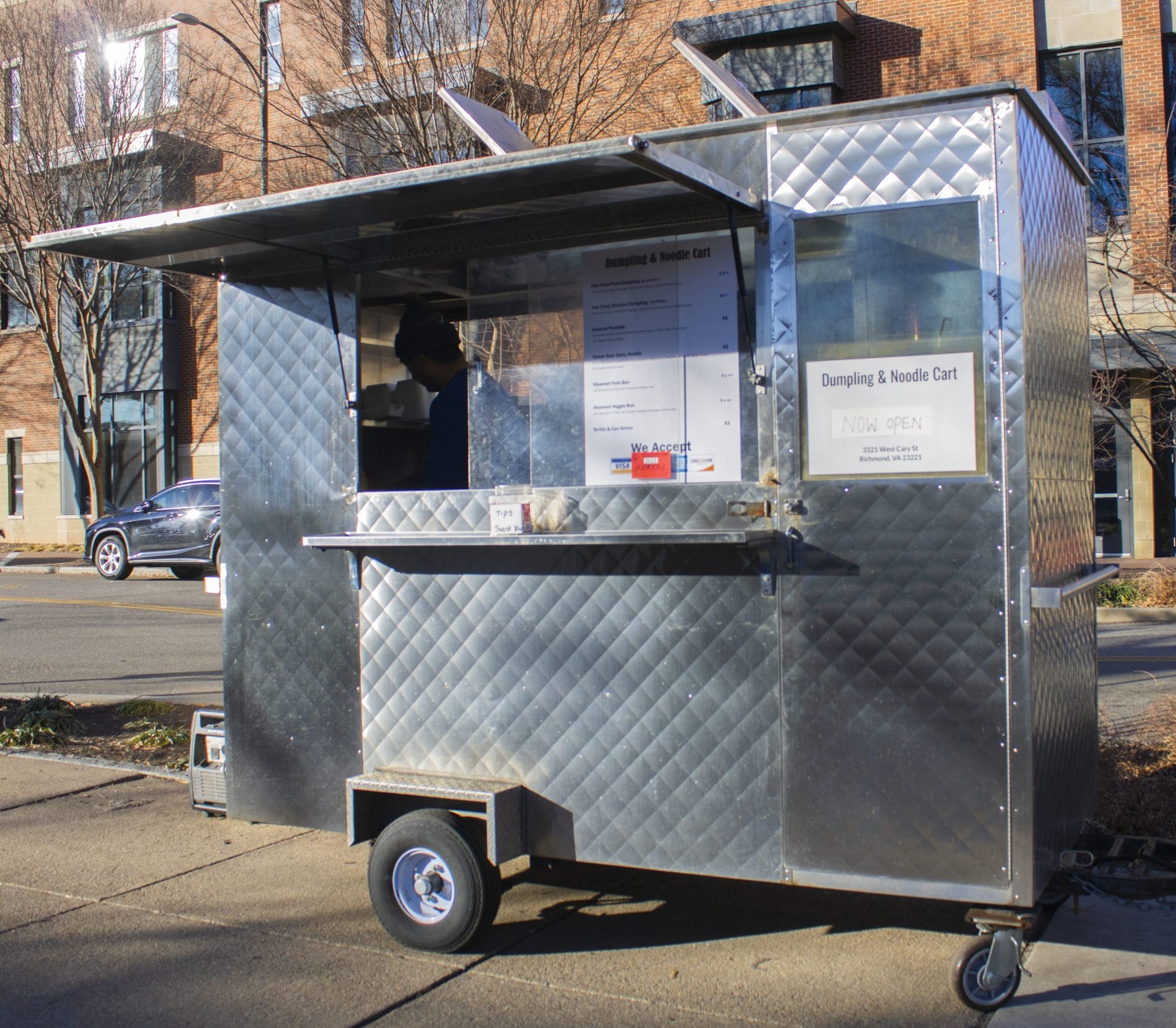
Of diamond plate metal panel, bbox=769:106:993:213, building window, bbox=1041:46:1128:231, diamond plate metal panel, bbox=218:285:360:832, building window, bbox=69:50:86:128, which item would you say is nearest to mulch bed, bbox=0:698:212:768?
diamond plate metal panel, bbox=218:285:360:832

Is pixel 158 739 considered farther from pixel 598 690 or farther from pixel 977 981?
pixel 977 981

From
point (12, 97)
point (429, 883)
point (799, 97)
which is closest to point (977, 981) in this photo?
point (429, 883)

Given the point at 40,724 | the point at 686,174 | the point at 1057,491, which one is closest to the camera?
the point at 686,174

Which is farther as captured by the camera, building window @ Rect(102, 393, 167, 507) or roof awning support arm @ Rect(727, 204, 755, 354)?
building window @ Rect(102, 393, 167, 507)

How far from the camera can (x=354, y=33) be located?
50.9 ft

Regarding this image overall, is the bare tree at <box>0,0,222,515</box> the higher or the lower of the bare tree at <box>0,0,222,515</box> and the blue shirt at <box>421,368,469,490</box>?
the higher

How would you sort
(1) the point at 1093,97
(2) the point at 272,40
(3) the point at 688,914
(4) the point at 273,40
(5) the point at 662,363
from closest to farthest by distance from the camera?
(5) the point at 662,363, (3) the point at 688,914, (2) the point at 272,40, (4) the point at 273,40, (1) the point at 1093,97

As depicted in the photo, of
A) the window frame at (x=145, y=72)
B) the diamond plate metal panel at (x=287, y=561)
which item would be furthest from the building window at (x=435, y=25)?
the diamond plate metal panel at (x=287, y=561)

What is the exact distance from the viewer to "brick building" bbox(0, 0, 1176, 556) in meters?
15.9

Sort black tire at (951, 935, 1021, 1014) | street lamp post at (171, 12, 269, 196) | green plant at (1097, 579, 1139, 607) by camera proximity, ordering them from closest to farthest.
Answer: black tire at (951, 935, 1021, 1014)
green plant at (1097, 579, 1139, 607)
street lamp post at (171, 12, 269, 196)

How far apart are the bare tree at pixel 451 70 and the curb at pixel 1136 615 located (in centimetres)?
896

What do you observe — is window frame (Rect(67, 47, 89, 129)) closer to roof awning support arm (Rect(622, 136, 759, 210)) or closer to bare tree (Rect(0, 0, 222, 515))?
bare tree (Rect(0, 0, 222, 515))

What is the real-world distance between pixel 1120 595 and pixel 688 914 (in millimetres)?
12248

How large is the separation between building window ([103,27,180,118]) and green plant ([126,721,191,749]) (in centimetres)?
1750
